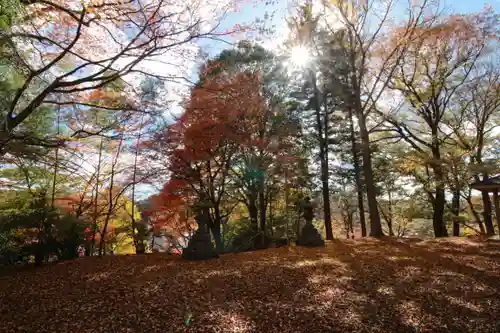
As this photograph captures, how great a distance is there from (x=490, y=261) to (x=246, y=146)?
289 inches

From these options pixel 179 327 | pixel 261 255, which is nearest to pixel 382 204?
pixel 261 255

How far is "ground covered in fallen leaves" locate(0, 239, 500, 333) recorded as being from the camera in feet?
10.5

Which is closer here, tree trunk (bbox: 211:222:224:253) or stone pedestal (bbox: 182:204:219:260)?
stone pedestal (bbox: 182:204:219:260)

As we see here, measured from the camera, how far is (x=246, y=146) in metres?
9.98

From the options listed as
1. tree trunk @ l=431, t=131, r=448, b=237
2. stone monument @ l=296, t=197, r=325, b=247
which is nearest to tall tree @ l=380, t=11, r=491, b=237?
tree trunk @ l=431, t=131, r=448, b=237

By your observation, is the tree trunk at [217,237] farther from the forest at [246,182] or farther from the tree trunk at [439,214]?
the tree trunk at [439,214]

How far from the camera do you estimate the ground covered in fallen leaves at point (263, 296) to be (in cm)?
321

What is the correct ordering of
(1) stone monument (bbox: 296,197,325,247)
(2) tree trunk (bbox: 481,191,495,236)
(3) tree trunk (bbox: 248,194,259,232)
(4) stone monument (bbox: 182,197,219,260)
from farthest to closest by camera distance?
(3) tree trunk (bbox: 248,194,259,232) < (2) tree trunk (bbox: 481,191,495,236) < (1) stone monument (bbox: 296,197,325,247) < (4) stone monument (bbox: 182,197,219,260)

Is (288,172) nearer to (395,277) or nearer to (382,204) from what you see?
(395,277)

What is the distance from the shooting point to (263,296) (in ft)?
13.3

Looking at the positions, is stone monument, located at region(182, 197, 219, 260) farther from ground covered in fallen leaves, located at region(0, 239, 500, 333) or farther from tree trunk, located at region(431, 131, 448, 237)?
tree trunk, located at region(431, 131, 448, 237)

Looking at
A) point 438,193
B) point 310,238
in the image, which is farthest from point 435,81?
point 310,238

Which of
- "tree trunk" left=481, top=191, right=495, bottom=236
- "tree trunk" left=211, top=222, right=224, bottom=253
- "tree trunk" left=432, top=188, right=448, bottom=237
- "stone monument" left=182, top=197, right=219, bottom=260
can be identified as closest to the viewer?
"stone monument" left=182, top=197, right=219, bottom=260

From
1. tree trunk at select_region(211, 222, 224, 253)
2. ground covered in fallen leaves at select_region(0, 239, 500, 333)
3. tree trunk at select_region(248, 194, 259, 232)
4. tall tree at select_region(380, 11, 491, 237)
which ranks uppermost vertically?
tall tree at select_region(380, 11, 491, 237)
